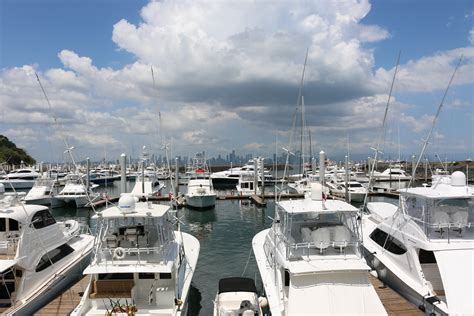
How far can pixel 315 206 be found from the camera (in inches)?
470

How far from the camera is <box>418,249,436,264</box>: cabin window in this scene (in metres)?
12.7

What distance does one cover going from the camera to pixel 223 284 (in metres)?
12.4

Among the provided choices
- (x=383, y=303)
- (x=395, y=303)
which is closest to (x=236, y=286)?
(x=383, y=303)

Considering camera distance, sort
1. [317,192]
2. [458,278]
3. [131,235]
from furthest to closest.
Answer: [131,235] < [317,192] < [458,278]

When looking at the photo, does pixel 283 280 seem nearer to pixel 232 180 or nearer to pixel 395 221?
pixel 395 221

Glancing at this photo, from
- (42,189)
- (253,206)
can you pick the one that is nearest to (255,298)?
(253,206)

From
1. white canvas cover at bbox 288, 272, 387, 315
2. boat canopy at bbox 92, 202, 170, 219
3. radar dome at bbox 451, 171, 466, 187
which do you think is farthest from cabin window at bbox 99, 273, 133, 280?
radar dome at bbox 451, 171, 466, 187

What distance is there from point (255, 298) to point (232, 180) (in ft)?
221

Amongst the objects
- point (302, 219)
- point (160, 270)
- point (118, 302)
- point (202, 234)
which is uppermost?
point (302, 219)

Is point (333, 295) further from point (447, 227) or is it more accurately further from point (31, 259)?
point (31, 259)

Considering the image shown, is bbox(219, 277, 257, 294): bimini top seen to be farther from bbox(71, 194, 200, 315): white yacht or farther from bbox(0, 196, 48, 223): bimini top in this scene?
bbox(0, 196, 48, 223): bimini top

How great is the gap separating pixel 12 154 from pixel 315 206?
11073 centimetres

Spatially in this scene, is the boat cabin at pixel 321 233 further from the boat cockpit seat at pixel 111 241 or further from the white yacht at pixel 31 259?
the white yacht at pixel 31 259

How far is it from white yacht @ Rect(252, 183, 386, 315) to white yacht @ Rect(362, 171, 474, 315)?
229 cm
